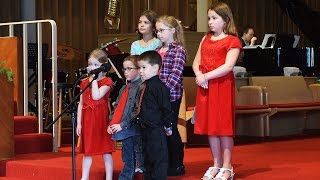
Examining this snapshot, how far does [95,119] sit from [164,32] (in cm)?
80

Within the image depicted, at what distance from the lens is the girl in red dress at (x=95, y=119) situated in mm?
4934

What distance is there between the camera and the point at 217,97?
15.2 ft

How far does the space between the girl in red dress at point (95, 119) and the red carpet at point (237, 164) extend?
284 mm

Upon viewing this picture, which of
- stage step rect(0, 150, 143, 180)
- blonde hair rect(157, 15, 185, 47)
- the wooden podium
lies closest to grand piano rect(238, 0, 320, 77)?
stage step rect(0, 150, 143, 180)

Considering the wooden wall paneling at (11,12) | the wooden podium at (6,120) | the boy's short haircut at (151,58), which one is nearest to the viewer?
the boy's short haircut at (151,58)

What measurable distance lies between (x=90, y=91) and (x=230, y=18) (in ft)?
3.74

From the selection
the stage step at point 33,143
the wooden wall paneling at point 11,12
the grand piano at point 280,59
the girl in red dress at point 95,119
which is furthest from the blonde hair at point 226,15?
the wooden wall paneling at point 11,12

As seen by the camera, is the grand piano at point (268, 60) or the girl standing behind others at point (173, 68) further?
the grand piano at point (268, 60)

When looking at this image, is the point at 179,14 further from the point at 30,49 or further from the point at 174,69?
the point at 174,69

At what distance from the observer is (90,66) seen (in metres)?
4.95

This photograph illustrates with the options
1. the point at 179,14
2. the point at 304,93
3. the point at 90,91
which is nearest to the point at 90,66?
the point at 90,91

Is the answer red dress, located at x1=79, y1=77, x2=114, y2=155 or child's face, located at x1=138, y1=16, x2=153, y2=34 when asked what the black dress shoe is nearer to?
red dress, located at x1=79, y1=77, x2=114, y2=155

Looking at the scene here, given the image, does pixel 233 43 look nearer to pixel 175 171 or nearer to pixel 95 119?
pixel 175 171

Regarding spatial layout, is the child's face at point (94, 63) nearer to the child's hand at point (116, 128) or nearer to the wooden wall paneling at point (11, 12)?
the child's hand at point (116, 128)
